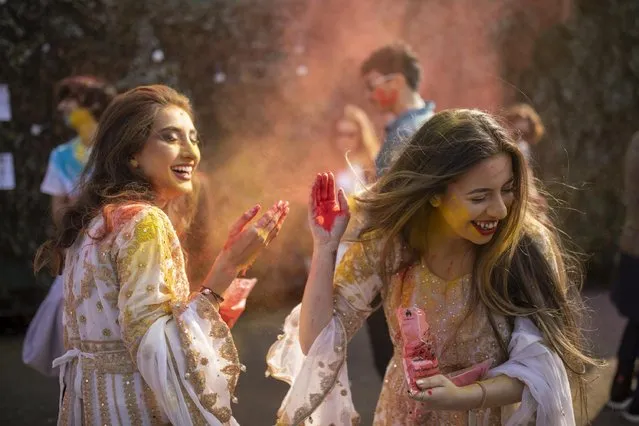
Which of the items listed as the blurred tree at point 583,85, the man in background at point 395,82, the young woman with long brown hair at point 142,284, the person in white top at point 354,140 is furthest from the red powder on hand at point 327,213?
the blurred tree at point 583,85

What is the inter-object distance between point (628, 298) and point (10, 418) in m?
3.35

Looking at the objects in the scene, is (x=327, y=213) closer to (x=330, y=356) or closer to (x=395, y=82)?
(x=330, y=356)

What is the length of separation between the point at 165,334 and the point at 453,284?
2.71ft

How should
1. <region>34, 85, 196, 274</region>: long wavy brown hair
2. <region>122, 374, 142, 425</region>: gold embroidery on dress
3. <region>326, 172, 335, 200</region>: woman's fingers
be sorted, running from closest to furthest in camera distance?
<region>122, 374, 142, 425</region>: gold embroidery on dress → <region>34, 85, 196, 274</region>: long wavy brown hair → <region>326, 172, 335, 200</region>: woman's fingers

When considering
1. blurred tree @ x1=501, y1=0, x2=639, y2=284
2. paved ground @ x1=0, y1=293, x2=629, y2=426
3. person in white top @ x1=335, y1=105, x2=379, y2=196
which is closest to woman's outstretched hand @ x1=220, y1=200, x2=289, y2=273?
paved ground @ x1=0, y1=293, x2=629, y2=426

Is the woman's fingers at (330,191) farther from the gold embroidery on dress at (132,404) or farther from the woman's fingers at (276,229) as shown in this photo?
the gold embroidery on dress at (132,404)

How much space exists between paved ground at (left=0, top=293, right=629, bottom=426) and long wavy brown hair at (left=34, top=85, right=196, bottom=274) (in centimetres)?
214

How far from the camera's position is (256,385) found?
4.83 meters

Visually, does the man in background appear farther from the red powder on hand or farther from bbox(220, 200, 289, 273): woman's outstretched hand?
bbox(220, 200, 289, 273): woman's outstretched hand

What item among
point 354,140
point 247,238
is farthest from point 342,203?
point 354,140

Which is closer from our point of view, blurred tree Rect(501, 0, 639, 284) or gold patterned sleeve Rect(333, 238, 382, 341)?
gold patterned sleeve Rect(333, 238, 382, 341)

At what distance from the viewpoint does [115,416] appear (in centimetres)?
222

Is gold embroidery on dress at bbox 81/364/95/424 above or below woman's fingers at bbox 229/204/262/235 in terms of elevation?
below

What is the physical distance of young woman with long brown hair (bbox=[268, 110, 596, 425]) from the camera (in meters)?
2.27
